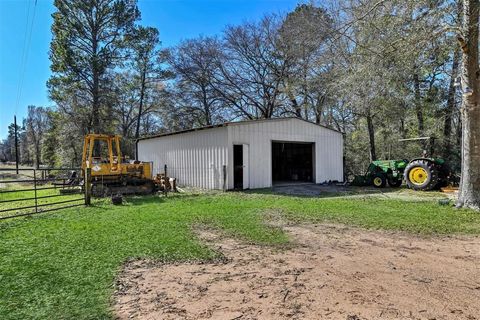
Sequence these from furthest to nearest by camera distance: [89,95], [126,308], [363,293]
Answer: [89,95] → [363,293] → [126,308]

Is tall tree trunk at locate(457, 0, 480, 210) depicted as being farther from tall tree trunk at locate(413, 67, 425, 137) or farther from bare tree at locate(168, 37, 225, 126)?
bare tree at locate(168, 37, 225, 126)

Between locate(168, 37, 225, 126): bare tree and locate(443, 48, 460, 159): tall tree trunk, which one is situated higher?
locate(168, 37, 225, 126): bare tree

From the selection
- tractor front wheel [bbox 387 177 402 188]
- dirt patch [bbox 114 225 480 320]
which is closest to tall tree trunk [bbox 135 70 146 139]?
tractor front wheel [bbox 387 177 402 188]

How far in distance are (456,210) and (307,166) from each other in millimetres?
9930

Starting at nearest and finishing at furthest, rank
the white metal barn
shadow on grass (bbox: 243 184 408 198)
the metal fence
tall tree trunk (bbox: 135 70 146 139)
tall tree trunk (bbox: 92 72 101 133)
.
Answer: the metal fence < shadow on grass (bbox: 243 184 408 198) < the white metal barn < tall tree trunk (bbox: 92 72 101 133) < tall tree trunk (bbox: 135 70 146 139)

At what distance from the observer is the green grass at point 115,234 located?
3049mm

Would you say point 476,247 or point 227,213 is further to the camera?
point 227,213

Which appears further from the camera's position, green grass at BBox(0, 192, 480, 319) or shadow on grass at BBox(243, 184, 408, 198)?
shadow on grass at BBox(243, 184, 408, 198)

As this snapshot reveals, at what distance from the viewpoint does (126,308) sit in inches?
111

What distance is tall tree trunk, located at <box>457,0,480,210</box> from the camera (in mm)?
7086

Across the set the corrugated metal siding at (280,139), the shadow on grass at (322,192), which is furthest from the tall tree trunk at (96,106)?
the shadow on grass at (322,192)

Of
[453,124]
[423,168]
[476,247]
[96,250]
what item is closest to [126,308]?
[96,250]

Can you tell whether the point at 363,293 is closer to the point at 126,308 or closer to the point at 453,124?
the point at 126,308

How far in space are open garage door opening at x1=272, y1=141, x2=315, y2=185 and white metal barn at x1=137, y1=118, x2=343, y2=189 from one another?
54 millimetres
